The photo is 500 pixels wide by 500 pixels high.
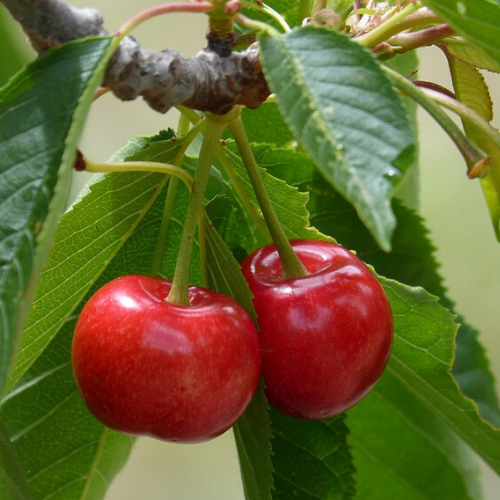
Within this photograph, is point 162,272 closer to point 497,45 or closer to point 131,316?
point 131,316

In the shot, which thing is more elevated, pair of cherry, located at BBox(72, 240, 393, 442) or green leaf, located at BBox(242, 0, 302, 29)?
green leaf, located at BBox(242, 0, 302, 29)

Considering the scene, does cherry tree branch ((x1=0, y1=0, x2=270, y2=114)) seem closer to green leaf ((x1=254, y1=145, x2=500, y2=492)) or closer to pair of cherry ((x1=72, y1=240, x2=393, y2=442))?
pair of cherry ((x1=72, y1=240, x2=393, y2=442))

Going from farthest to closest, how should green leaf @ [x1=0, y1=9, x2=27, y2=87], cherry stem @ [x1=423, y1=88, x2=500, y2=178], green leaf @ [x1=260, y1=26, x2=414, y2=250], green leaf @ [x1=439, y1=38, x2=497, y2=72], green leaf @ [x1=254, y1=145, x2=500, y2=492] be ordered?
green leaf @ [x1=254, y1=145, x2=500, y2=492]
green leaf @ [x1=0, y1=9, x2=27, y2=87]
green leaf @ [x1=439, y1=38, x2=497, y2=72]
cherry stem @ [x1=423, y1=88, x2=500, y2=178]
green leaf @ [x1=260, y1=26, x2=414, y2=250]

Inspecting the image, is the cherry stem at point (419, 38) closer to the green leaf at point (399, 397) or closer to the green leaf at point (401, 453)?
the green leaf at point (399, 397)

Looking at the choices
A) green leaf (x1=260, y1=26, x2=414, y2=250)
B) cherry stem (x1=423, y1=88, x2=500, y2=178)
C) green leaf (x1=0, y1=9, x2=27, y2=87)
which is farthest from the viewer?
green leaf (x1=0, y1=9, x2=27, y2=87)

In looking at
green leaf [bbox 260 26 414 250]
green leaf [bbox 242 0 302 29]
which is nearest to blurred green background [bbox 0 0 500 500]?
green leaf [bbox 242 0 302 29]

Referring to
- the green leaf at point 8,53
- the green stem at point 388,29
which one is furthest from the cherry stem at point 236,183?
the green leaf at point 8,53

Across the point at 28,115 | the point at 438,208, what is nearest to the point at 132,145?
the point at 28,115
